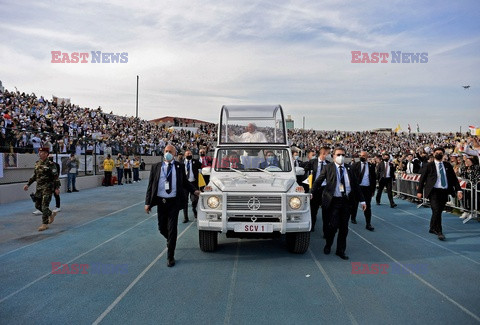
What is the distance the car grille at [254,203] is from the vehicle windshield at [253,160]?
4.16ft

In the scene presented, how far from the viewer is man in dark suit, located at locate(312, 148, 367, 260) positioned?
6.48m

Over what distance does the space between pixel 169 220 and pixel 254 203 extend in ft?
4.91

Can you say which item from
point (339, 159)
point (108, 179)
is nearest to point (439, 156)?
point (339, 159)

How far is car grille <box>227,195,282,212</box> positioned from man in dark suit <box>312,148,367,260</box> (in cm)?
112

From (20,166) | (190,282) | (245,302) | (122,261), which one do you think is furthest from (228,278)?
(20,166)

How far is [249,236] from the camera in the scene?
6.20m

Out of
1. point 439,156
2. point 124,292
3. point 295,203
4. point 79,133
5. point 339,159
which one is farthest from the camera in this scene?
point 79,133

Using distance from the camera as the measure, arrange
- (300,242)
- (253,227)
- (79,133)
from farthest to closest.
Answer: (79,133)
(300,242)
(253,227)

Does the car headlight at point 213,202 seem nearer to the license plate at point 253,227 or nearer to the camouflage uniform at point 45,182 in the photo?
the license plate at point 253,227

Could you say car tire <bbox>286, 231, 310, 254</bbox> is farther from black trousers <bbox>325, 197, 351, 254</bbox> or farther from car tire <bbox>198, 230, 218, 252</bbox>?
car tire <bbox>198, 230, 218, 252</bbox>

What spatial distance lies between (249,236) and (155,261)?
1699mm

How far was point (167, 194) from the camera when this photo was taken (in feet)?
19.9

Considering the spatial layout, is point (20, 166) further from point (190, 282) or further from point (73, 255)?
point (190, 282)

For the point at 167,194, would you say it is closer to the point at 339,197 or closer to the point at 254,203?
the point at 254,203
